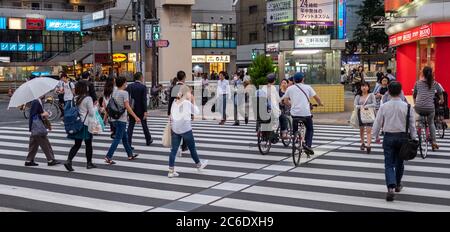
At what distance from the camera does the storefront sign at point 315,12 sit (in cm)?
2445

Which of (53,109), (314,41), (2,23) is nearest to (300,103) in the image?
(314,41)

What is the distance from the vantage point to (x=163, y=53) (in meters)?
31.7

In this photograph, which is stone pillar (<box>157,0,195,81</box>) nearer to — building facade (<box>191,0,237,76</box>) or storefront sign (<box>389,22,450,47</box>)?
storefront sign (<box>389,22,450,47</box>)

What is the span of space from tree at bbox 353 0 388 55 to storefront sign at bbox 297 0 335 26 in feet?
137

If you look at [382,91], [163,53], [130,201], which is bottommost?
[130,201]

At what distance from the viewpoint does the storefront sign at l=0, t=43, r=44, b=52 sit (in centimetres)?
7056

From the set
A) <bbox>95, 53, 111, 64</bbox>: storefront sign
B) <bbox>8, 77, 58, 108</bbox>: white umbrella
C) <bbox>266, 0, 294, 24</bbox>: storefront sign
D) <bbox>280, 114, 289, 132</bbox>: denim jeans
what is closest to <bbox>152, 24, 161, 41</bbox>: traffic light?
<bbox>266, 0, 294, 24</bbox>: storefront sign

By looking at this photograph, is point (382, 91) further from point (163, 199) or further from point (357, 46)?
point (357, 46)

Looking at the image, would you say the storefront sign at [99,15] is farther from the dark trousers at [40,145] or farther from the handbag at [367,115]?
the handbag at [367,115]

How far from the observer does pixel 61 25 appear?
7325cm

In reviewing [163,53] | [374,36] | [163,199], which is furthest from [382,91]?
[374,36]

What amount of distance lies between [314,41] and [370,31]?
4688 centimetres

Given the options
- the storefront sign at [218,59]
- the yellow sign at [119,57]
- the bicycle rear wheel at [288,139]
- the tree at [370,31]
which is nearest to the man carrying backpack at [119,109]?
the bicycle rear wheel at [288,139]

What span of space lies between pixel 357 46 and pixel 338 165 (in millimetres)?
68727
